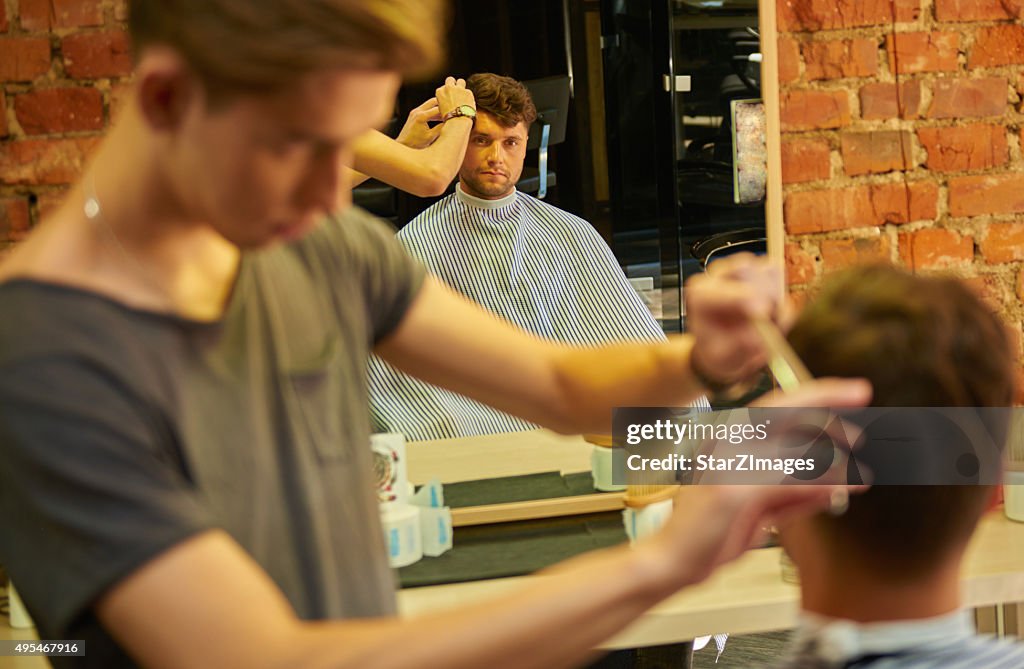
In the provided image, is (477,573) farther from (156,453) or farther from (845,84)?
(845,84)

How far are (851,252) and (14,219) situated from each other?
5.94 feet

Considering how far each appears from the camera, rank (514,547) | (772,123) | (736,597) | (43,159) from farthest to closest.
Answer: (772,123), (43,159), (514,547), (736,597)

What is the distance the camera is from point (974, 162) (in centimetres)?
257

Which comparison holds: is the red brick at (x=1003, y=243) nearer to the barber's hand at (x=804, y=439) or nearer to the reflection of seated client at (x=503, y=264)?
the reflection of seated client at (x=503, y=264)

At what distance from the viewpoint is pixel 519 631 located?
2.34ft

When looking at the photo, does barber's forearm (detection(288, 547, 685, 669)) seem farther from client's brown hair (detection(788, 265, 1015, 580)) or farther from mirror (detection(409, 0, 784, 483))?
mirror (detection(409, 0, 784, 483))

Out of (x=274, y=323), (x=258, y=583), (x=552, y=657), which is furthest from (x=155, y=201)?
(x=552, y=657)

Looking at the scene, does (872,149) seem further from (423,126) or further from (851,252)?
(423,126)

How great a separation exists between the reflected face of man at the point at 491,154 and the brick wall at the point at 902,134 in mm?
813

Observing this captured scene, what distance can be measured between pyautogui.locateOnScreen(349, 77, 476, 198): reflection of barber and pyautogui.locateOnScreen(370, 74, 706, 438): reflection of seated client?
0.09ft

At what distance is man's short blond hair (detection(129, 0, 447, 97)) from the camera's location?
708mm

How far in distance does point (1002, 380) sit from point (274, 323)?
67 centimetres

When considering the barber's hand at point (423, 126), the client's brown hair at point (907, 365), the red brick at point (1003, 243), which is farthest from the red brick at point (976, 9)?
the client's brown hair at point (907, 365)

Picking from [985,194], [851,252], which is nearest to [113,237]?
[851,252]
